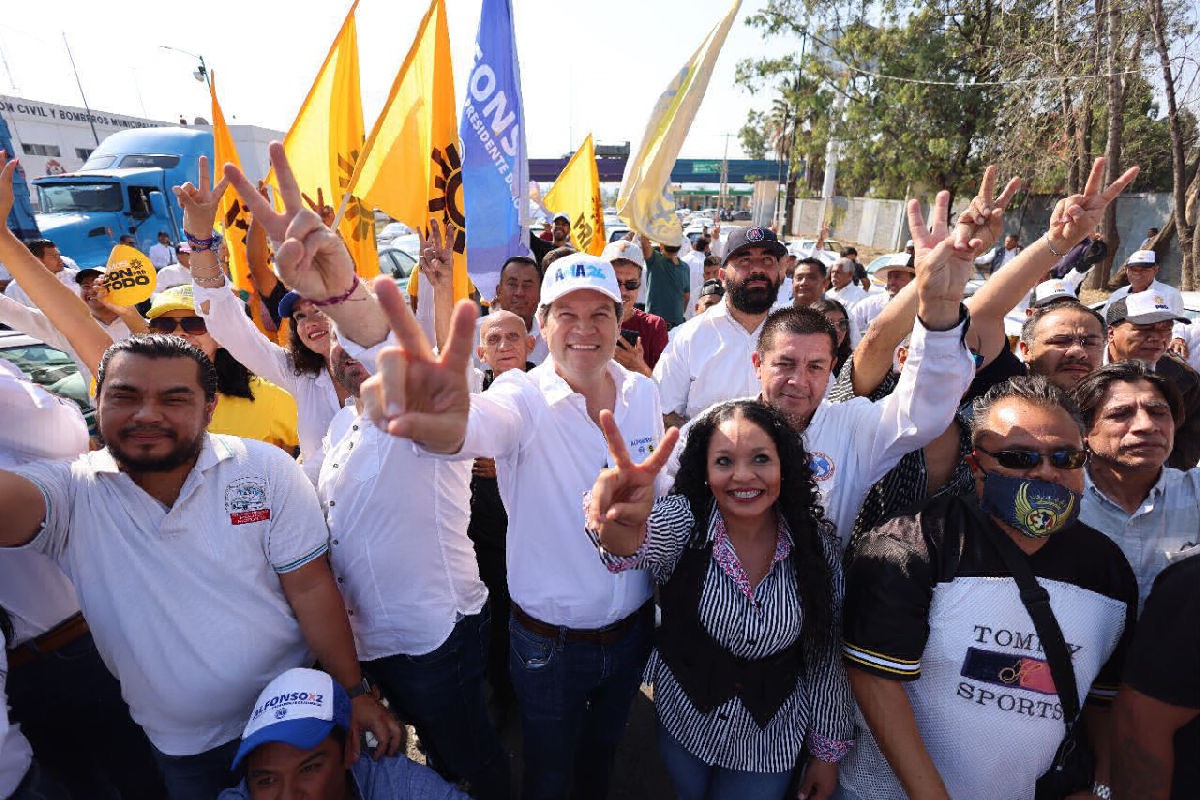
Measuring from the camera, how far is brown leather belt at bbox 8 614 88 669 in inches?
78.1

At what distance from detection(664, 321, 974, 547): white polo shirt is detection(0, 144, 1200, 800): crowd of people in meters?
0.01

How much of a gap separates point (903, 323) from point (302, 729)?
87.9 inches

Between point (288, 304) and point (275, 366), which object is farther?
point (275, 366)

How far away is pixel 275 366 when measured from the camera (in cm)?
278

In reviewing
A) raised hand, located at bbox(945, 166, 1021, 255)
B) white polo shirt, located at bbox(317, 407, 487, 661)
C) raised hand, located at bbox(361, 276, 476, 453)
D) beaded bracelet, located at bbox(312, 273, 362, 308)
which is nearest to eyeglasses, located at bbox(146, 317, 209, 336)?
white polo shirt, located at bbox(317, 407, 487, 661)

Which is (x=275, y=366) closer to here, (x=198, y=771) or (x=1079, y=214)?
(x=198, y=771)

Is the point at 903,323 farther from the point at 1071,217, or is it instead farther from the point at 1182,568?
the point at 1182,568

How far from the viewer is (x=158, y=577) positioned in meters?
1.74

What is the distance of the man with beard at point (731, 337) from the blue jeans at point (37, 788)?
2762mm

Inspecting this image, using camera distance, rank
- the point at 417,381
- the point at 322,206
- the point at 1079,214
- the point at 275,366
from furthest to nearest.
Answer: the point at 322,206 → the point at 275,366 → the point at 1079,214 → the point at 417,381

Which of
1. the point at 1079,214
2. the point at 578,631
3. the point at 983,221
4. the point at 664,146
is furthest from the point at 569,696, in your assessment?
the point at 664,146

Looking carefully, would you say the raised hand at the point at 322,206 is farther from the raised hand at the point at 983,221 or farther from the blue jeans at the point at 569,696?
the raised hand at the point at 983,221

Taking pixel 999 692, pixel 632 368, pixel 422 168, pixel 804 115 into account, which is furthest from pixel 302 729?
pixel 804 115

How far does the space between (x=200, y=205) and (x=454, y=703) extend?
2.28m
